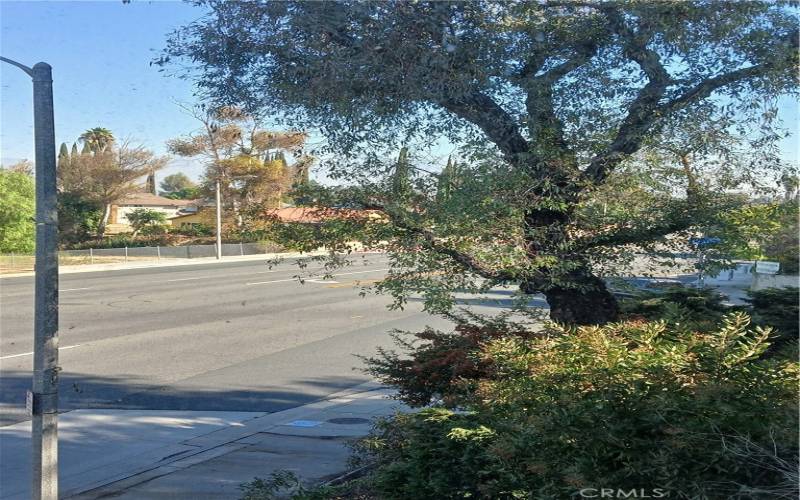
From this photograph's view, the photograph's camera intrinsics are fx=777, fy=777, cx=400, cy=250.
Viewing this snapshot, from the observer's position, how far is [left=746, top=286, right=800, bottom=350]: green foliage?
842cm

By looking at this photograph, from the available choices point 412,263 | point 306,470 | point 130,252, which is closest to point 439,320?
point 306,470

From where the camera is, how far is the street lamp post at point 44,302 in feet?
15.8

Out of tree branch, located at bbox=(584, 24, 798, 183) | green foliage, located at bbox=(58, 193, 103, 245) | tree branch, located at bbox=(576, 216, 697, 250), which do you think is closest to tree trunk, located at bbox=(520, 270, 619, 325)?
tree branch, located at bbox=(576, 216, 697, 250)

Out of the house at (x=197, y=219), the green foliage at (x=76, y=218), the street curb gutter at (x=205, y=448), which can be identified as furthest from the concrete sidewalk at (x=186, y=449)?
the green foliage at (x=76, y=218)

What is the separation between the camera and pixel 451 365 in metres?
6.19

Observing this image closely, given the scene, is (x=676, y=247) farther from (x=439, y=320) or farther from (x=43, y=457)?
(x=439, y=320)

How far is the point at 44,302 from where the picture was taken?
15.7 ft

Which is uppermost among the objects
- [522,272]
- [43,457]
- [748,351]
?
[522,272]

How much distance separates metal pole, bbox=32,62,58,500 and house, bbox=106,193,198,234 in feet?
143

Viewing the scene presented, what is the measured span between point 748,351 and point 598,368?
0.74 m

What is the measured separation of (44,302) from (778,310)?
7.86 meters

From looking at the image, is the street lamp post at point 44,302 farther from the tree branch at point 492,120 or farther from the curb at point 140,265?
the curb at point 140,265

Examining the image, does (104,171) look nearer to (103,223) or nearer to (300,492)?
(103,223)

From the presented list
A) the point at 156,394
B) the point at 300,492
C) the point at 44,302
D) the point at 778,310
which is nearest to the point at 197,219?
the point at 156,394
